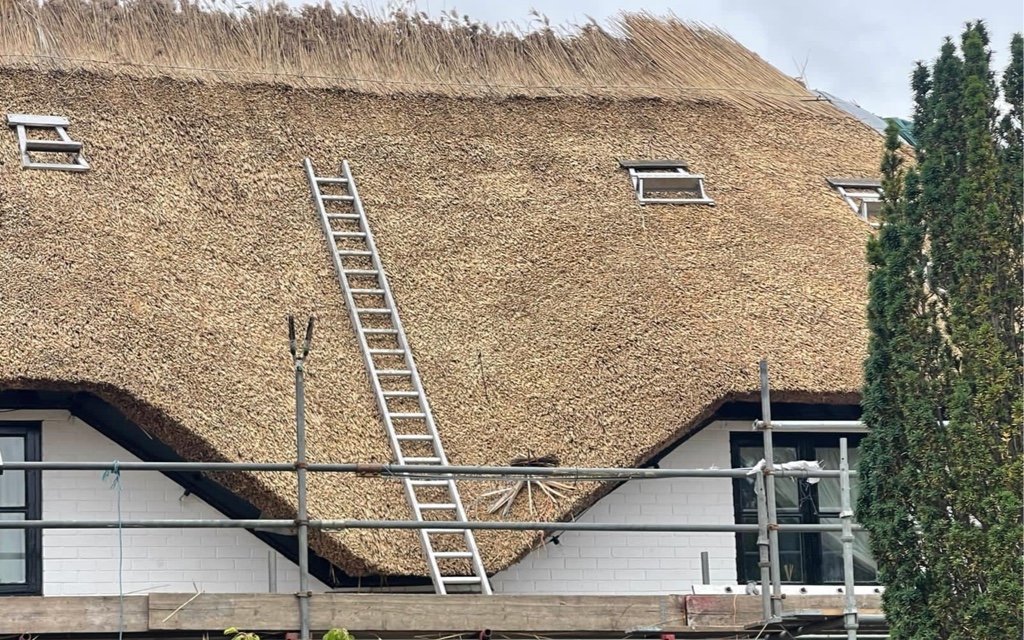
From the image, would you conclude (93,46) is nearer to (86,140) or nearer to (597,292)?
(86,140)

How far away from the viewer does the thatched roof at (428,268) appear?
1229cm

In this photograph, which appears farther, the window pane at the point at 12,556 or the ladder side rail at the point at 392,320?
the ladder side rail at the point at 392,320

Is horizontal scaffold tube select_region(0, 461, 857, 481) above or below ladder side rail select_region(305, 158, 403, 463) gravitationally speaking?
below

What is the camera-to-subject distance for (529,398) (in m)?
13.1

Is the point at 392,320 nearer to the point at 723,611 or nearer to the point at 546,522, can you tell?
the point at 546,522

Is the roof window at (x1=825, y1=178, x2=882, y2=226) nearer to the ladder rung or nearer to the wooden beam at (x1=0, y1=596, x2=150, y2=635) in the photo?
the ladder rung

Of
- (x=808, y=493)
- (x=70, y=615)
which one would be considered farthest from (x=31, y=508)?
(x=808, y=493)

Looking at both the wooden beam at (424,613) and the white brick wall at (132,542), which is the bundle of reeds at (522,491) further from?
the white brick wall at (132,542)

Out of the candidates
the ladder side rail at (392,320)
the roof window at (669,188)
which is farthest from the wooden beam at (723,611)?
the roof window at (669,188)

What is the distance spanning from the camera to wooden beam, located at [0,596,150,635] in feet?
35.0

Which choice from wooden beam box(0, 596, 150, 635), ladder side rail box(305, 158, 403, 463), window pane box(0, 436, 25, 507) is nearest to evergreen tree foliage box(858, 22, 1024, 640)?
ladder side rail box(305, 158, 403, 463)

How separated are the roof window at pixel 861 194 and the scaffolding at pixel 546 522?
12.8 ft

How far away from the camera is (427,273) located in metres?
14.3

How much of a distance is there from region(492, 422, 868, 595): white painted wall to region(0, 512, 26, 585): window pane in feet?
9.98
